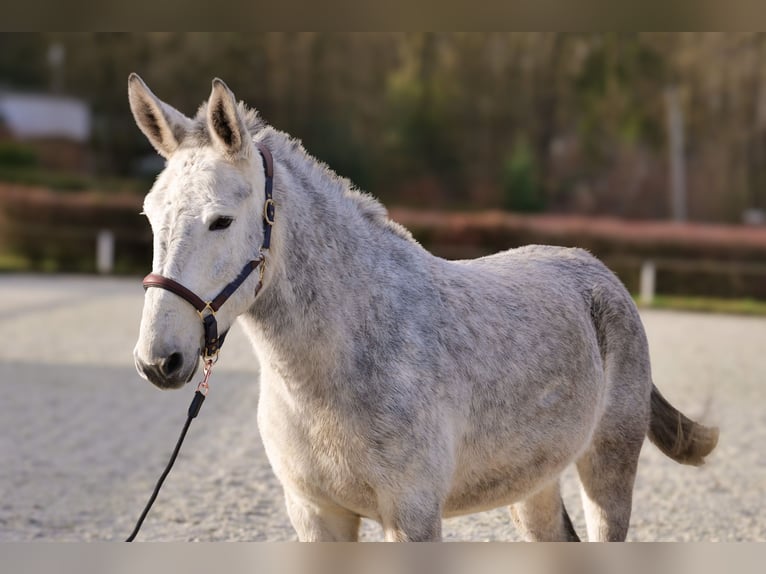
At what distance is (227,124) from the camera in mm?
2500

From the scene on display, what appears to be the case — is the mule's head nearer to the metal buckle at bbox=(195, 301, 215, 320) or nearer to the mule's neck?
the metal buckle at bbox=(195, 301, 215, 320)

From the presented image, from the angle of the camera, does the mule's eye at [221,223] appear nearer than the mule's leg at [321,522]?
Yes

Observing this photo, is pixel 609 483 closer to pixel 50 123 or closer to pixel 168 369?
pixel 168 369

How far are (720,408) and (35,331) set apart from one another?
28.8ft


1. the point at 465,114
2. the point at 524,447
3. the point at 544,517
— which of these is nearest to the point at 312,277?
the point at 524,447

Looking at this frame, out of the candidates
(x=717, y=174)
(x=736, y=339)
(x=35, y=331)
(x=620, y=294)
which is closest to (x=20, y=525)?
(x=620, y=294)

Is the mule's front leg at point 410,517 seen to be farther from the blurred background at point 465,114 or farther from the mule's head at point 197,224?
the blurred background at point 465,114

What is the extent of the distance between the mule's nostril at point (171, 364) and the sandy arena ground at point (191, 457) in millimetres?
2683

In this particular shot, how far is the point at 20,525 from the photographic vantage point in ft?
16.7

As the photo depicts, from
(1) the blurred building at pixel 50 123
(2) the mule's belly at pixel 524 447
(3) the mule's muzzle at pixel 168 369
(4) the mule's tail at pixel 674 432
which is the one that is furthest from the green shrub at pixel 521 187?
(3) the mule's muzzle at pixel 168 369

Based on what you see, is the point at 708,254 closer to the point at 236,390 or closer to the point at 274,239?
the point at 236,390

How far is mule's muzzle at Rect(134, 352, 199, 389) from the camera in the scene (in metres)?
2.33

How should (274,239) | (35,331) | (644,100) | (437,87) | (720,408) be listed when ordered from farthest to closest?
(437,87), (644,100), (35,331), (720,408), (274,239)

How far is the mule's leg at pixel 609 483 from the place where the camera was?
11.6 feet
